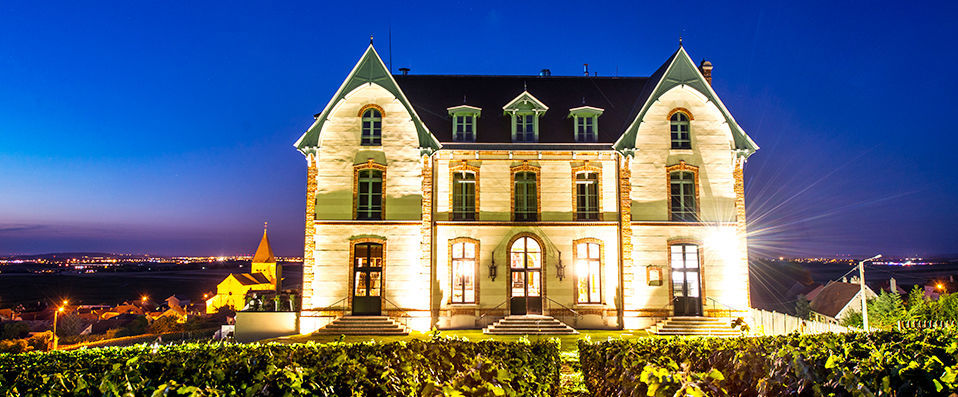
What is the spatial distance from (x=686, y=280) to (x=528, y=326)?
22.6 feet

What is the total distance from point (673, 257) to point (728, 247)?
2313 millimetres

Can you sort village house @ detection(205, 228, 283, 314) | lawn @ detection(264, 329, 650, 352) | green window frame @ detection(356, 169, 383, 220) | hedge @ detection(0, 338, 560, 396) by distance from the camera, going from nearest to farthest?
1. hedge @ detection(0, 338, 560, 396)
2. lawn @ detection(264, 329, 650, 352)
3. green window frame @ detection(356, 169, 383, 220)
4. village house @ detection(205, 228, 283, 314)

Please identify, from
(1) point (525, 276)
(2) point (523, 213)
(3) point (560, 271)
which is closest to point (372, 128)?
(2) point (523, 213)

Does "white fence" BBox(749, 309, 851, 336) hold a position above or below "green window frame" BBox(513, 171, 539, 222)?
below

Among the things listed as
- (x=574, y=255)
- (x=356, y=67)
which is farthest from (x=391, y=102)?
(x=574, y=255)

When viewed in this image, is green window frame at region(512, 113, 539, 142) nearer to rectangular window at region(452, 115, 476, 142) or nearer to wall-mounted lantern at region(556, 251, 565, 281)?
rectangular window at region(452, 115, 476, 142)

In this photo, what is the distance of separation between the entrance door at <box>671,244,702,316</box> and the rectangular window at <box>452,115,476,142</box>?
980 cm

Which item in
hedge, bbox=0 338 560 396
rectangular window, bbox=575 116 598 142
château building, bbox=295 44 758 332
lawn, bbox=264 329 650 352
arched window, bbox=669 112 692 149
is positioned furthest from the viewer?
rectangular window, bbox=575 116 598 142

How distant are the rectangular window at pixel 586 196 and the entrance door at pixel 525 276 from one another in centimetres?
242

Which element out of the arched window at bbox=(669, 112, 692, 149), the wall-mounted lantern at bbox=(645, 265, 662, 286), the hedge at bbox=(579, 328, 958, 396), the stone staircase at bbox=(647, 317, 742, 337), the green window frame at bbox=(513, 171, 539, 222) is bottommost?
the stone staircase at bbox=(647, 317, 742, 337)

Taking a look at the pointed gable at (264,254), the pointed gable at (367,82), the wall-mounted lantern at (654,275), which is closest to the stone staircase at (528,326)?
the wall-mounted lantern at (654,275)

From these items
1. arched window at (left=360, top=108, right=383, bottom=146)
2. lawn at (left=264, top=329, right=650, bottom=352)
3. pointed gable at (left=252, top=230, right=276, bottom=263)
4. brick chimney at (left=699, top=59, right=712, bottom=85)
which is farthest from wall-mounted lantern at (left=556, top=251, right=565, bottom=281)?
pointed gable at (left=252, top=230, right=276, bottom=263)

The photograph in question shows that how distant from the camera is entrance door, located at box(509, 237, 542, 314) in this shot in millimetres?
22344

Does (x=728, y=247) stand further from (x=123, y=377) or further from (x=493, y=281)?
(x=123, y=377)
